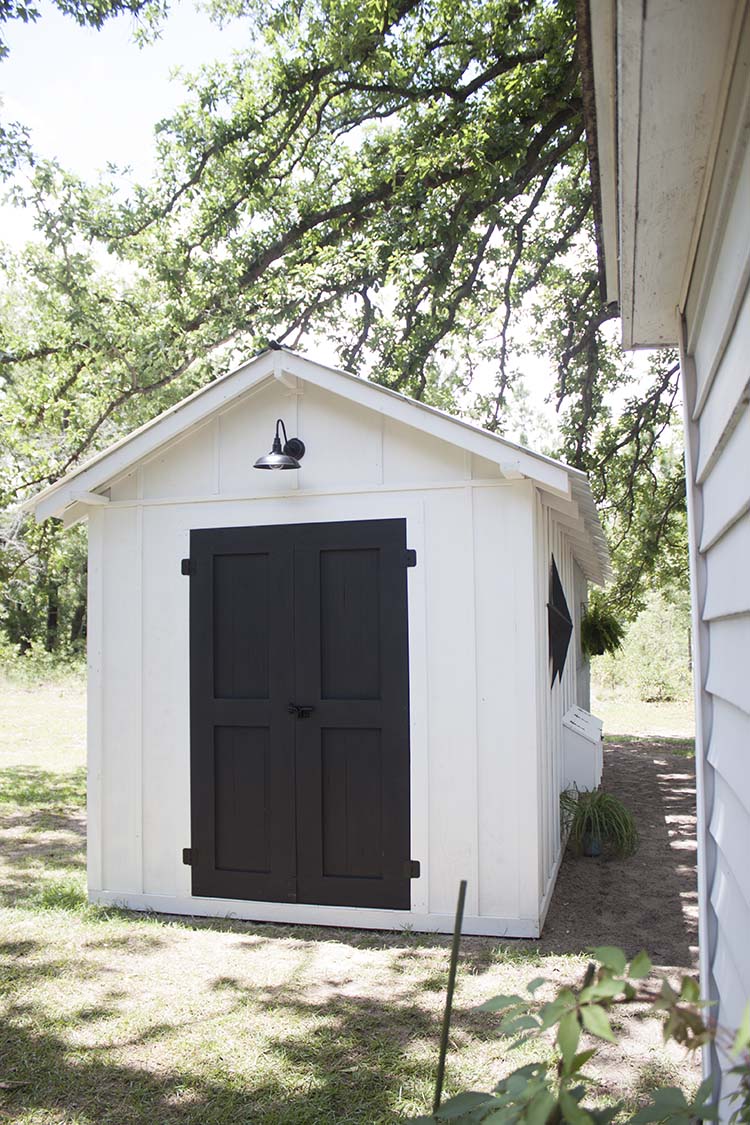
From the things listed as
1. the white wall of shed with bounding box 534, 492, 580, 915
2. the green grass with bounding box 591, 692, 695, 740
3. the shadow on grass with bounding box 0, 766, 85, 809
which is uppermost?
the white wall of shed with bounding box 534, 492, 580, 915

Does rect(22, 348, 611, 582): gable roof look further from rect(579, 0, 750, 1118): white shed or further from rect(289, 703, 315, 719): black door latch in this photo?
rect(579, 0, 750, 1118): white shed

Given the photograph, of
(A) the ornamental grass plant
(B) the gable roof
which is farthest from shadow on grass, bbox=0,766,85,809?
(A) the ornamental grass plant

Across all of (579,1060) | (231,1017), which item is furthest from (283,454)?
(579,1060)

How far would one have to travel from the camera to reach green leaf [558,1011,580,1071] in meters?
0.94

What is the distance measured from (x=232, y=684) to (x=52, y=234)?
6.33 m

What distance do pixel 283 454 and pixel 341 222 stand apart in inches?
182

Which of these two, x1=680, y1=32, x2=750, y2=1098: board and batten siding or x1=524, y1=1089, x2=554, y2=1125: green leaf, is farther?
x1=680, y1=32, x2=750, y2=1098: board and batten siding

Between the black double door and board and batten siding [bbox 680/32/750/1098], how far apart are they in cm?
317

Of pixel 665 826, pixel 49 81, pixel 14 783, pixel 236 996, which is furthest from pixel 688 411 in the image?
pixel 49 81

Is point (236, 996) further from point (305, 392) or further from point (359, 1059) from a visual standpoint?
point (305, 392)

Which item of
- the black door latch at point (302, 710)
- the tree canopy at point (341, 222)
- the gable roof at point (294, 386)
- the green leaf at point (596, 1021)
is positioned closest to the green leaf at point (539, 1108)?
the green leaf at point (596, 1021)

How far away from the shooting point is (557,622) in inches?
275

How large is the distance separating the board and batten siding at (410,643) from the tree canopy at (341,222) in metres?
2.99

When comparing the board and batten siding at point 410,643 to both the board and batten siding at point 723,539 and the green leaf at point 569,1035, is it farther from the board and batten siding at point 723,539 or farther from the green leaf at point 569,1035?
the green leaf at point 569,1035
